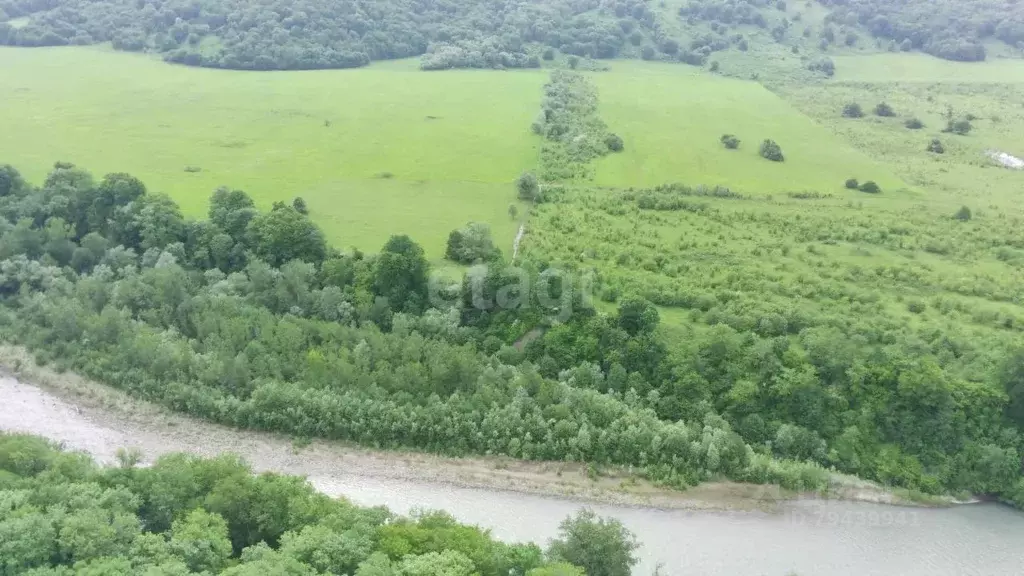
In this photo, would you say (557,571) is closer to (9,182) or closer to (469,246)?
(469,246)

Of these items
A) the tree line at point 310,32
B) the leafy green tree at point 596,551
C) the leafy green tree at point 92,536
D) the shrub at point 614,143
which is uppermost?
the tree line at point 310,32

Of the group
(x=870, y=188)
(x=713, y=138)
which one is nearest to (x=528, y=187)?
(x=713, y=138)

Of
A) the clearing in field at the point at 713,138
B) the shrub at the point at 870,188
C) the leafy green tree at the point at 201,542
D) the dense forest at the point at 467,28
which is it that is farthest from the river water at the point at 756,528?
the dense forest at the point at 467,28

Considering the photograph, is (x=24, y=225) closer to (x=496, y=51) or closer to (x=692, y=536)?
(x=692, y=536)

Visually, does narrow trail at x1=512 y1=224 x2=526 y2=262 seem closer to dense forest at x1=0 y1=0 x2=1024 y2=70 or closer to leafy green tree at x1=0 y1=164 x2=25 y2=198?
leafy green tree at x1=0 y1=164 x2=25 y2=198

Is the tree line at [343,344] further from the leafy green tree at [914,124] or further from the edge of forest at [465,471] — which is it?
the leafy green tree at [914,124]

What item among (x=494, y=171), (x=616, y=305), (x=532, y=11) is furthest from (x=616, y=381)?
(x=532, y=11)
